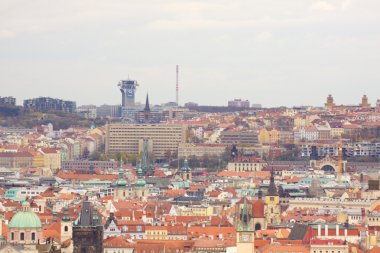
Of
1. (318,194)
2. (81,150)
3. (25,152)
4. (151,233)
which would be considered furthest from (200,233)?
(81,150)

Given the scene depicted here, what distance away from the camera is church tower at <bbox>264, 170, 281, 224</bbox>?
82.8m

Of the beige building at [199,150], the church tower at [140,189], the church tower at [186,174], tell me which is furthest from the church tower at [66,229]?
the beige building at [199,150]

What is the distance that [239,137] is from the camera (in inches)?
6230

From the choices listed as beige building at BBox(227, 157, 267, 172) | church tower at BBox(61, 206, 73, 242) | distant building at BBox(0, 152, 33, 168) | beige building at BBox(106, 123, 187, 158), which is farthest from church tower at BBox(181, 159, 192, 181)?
church tower at BBox(61, 206, 73, 242)

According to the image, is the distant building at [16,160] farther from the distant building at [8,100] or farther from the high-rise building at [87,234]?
the high-rise building at [87,234]

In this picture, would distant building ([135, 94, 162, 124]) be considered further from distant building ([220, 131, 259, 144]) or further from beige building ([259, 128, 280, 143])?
distant building ([220, 131, 259, 144])

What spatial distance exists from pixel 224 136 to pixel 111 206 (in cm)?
7323

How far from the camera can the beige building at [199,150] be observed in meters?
146

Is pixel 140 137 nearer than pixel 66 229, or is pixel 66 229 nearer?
pixel 66 229

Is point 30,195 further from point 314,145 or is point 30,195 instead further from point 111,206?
point 314,145

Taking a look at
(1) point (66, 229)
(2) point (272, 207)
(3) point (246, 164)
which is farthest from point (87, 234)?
(3) point (246, 164)

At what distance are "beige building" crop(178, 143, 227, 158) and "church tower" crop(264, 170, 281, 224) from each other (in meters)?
57.0

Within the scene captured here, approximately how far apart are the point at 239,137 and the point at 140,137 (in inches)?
306

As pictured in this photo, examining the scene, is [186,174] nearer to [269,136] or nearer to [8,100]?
[269,136]
